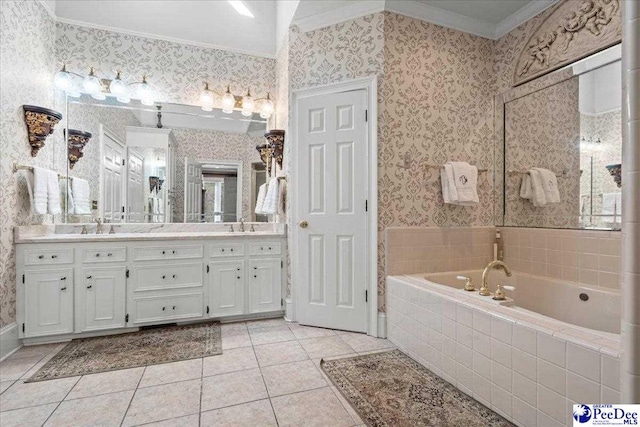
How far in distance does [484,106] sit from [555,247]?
1.39 m

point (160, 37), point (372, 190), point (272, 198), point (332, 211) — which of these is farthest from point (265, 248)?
point (160, 37)

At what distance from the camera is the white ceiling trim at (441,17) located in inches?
100

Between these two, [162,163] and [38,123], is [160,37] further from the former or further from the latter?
[38,123]

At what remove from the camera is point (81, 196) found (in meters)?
2.81

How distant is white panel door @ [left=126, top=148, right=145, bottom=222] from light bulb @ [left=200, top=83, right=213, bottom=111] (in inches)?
31.4

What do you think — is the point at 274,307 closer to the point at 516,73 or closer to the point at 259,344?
the point at 259,344

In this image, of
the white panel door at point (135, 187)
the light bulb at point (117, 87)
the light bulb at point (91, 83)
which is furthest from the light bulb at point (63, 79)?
the white panel door at point (135, 187)

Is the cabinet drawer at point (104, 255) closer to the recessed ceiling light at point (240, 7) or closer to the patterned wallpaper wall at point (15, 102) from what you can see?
the patterned wallpaper wall at point (15, 102)

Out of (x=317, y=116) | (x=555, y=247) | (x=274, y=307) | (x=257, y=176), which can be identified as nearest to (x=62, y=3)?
(x=257, y=176)

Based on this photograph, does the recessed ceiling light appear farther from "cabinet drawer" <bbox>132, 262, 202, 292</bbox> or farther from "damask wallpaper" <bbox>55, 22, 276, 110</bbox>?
"cabinet drawer" <bbox>132, 262, 202, 292</bbox>

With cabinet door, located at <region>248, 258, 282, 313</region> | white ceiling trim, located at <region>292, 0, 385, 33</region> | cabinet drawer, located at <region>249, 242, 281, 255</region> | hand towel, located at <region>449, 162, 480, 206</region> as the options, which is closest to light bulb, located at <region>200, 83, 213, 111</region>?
white ceiling trim, located at <region>292, 0, 385, 33</region>

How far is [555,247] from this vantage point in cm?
247

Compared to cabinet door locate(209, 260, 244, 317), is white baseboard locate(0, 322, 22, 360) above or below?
below

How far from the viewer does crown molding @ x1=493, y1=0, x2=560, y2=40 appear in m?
2.52
